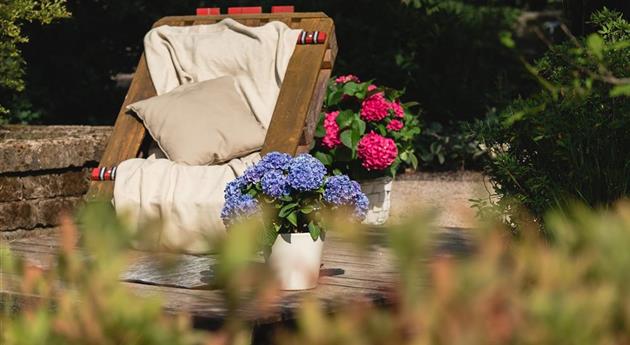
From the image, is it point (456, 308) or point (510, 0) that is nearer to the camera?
point (456, 308)

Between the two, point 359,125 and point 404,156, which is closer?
point 359,125

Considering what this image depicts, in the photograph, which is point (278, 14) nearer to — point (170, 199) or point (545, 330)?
point (170, 199)

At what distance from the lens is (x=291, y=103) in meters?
5.34

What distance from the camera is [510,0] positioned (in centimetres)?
1300

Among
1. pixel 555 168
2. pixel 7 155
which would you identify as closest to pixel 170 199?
pixel 7 155

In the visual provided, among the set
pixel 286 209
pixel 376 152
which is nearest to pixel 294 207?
pixel 286 209

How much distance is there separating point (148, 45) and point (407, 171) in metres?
2.98

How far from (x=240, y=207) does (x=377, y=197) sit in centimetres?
235

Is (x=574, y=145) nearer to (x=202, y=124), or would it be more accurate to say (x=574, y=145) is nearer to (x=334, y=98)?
(x=202, y=124)

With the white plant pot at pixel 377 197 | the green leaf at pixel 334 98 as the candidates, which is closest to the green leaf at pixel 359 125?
the green leaf at pixel 334 98

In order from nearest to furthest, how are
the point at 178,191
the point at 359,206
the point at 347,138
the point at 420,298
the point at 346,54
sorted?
the point at 420,298
the point at 359,206
the point at 178,191
the point at 347,138
the point at 346,54

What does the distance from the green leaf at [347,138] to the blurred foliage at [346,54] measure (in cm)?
218

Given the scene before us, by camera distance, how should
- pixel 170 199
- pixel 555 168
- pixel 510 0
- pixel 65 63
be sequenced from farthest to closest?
pixel 510 0 < pixel 65 63 < pixel 170 199 < pixel 555 168

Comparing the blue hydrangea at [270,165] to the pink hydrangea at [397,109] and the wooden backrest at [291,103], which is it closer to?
the wooden backrest at [291,103]
